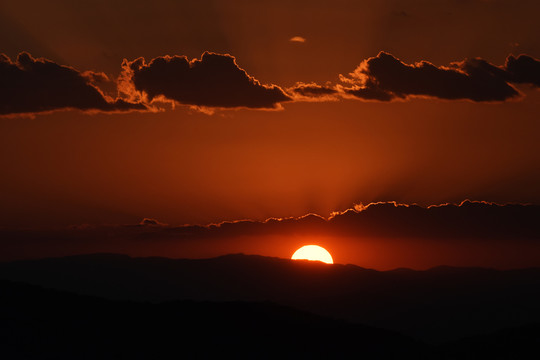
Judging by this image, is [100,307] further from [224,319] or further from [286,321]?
[286,321]

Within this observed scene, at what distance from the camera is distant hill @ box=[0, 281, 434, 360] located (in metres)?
111

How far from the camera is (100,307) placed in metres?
132

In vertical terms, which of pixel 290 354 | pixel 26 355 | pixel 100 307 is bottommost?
pixel 26 355

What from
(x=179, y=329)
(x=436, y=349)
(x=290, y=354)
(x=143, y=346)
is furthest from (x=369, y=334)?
(x=143, y=346)

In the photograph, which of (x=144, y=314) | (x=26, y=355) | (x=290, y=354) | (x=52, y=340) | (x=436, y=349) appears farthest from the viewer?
(x=436, y=349)

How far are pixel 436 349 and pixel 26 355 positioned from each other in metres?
74.7

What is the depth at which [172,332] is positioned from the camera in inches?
4838

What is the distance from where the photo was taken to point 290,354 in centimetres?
12150

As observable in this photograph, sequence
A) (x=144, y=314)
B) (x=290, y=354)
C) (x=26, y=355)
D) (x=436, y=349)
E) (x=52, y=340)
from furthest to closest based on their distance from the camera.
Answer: (x=436, y=349)
(x=144, y=314)
(x=290, y=354)
(x=52, y=340)
(x=26, y=355)

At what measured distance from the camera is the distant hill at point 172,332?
111 m

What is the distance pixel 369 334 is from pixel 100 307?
5070cm

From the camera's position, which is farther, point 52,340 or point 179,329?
point 179,329

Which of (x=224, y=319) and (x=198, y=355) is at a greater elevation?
(x=224, y=319)

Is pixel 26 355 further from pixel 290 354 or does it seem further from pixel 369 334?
pixel 369 334
